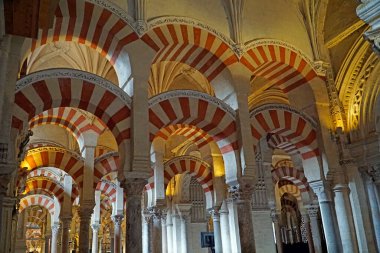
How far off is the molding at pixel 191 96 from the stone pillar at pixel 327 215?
2384mm

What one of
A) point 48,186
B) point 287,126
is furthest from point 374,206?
point 48,186

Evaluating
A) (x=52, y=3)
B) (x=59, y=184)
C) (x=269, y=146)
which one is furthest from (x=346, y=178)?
(x=59, y=184)

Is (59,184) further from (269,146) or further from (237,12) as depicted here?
(237,12)

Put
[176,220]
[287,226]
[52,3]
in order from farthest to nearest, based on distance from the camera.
A: [287,226] → [176,220] → [52,3]

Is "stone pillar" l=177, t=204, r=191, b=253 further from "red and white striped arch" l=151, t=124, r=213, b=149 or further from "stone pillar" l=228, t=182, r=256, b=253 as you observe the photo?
"stone pillar" l=228, t=182, r=256, b=253

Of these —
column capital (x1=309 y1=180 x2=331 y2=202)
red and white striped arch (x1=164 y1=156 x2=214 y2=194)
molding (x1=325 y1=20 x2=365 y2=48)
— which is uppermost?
molding (x1=325 y1=20 x2=365 y2=48)

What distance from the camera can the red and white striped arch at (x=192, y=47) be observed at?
6.92 meters

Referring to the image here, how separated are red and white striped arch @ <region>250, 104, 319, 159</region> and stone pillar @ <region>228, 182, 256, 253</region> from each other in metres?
1.00

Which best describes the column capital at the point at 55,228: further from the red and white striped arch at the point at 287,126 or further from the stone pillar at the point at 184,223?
the red and white striped arch at the point at 287,126

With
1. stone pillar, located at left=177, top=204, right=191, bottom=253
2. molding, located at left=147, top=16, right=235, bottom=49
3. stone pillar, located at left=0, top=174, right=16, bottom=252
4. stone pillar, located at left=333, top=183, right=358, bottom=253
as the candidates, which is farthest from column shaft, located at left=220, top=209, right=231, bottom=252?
stone pillar, located at left=0, top=174, right=16, bottom=252

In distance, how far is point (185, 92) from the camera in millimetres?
6691

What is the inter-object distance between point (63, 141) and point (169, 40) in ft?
19.2

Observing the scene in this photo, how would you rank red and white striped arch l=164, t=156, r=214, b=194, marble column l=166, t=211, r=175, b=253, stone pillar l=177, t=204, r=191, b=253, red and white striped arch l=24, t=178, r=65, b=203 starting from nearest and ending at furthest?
red and white striped arch l=164, t=156, r=214, b=194, red and white striped arch l=24, t=178, r=65, b=203, stone pillar l=177, t=204, r=191, b=253, marble column l=166, t=211, r=175, b=253

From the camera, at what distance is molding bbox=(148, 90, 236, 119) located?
21.1 ft
